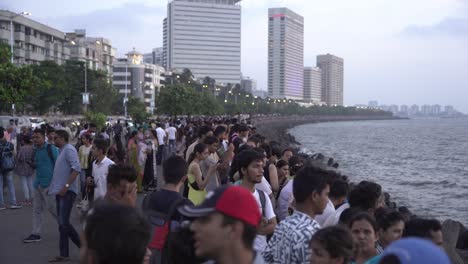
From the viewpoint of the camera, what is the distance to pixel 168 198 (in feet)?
15.6

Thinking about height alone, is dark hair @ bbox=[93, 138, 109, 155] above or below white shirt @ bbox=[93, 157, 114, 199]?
above

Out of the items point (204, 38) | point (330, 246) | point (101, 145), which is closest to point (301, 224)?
point (330, 246)

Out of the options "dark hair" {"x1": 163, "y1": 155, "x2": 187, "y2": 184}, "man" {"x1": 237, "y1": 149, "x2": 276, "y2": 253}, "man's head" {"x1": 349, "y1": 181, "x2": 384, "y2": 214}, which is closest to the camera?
"dark hair" {"x1": 163, "y1": 155, "x2": 187, "y2": 184}

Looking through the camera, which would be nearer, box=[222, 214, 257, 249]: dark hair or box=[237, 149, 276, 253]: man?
box=[222, 214, 257, 249]: dark hair

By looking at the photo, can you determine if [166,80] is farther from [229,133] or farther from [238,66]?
[229,133]

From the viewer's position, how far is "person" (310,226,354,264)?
343cm

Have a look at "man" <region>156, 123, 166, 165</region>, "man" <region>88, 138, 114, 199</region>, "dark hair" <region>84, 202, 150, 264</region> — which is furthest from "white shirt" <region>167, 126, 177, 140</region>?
"dark hair" <region>84, 202, 150, 264</region>

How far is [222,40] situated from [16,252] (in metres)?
190

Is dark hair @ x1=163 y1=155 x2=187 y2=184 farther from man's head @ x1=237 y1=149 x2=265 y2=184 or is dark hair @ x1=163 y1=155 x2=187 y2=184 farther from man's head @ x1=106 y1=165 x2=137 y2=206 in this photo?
man's head @ x1=237 y1=149 x2=265 y2=184

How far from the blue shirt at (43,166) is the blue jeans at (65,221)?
80cm

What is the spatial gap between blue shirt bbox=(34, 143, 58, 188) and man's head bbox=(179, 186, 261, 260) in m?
6.33

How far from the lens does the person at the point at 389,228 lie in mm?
4723

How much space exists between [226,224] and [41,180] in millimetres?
6462

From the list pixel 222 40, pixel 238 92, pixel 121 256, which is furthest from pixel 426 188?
pixel 222 40
